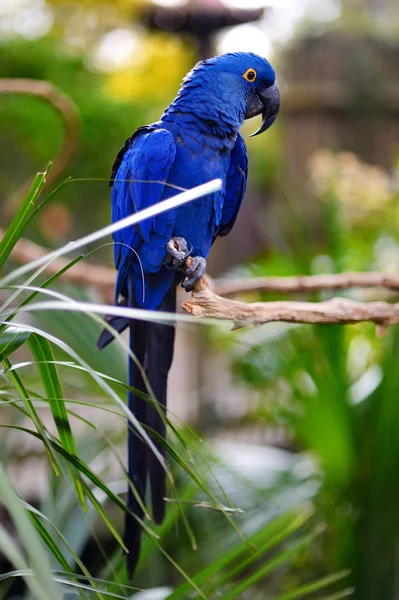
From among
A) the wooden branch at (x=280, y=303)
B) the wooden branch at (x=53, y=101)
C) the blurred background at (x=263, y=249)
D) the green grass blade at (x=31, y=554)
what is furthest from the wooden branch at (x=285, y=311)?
the wooden branch at (x=53, y=101)

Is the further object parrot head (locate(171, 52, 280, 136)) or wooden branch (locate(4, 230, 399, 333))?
wooden branch (locate(4, 230, 399, 333))

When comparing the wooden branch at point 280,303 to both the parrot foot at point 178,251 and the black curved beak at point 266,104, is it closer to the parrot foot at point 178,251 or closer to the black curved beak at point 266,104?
the parrot foot at point 178,251

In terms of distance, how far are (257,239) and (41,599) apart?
11.5 ft

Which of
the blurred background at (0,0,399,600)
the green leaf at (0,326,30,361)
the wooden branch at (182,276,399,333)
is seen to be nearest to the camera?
the green leaf at (0,326,30,361)

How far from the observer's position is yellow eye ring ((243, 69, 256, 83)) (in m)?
0.61

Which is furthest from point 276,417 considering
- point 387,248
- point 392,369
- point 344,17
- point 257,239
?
point 344,17

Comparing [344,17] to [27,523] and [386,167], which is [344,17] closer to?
[386,167]

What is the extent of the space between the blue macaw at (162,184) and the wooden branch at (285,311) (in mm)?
51

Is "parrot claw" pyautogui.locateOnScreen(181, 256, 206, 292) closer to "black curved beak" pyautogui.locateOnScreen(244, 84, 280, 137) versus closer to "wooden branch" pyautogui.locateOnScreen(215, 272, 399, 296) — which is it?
"black curved beak" pyautogui.locateOnScreen(244, 84, 280, 137)

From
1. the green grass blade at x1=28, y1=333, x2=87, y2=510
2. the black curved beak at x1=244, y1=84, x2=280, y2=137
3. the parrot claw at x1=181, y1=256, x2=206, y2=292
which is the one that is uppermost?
the black curved beak at x1=244, y1=84, x2=280, y2=137

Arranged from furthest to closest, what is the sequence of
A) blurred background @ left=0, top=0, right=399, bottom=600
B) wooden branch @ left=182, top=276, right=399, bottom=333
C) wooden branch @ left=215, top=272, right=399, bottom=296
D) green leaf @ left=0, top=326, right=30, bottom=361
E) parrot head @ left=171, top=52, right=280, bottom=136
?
blurred background @ left=0, top=0, right=399, bottom=600, wooden branch @ left=215, top=272, right=399, bottom=296, wooden branch @ left=182, top=276, right=399, bottom=333, parrot head @ left=171, top=52, right=280, bottom=136, green leaf @ left=0, top=326, right=30, bottom=361

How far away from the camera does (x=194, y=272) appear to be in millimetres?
669

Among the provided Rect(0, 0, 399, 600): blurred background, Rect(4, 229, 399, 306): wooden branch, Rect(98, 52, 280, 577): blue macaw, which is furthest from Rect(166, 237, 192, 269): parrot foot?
Rect(4, 229, 399, 306): wooden branch

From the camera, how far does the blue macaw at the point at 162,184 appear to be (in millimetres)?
616
